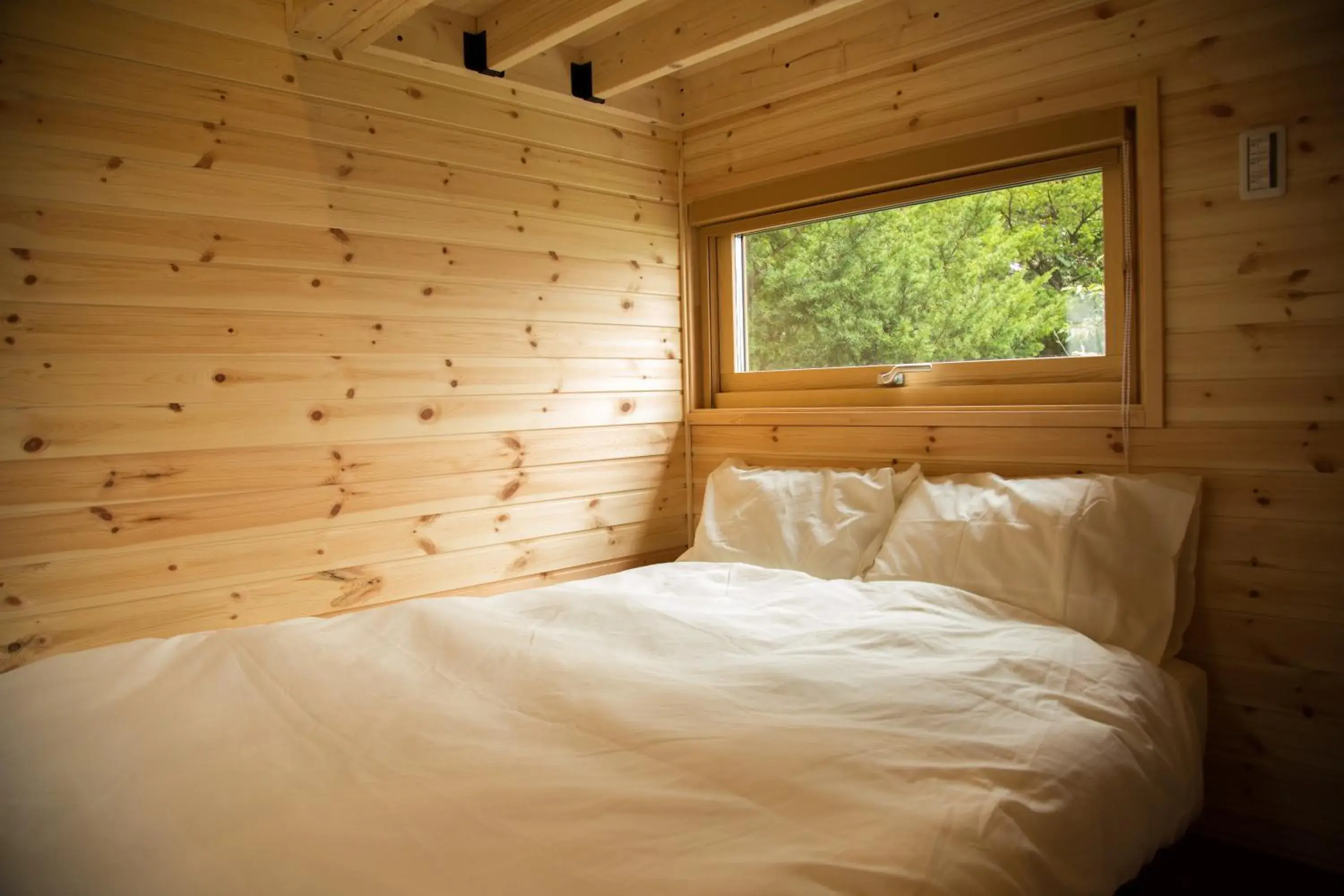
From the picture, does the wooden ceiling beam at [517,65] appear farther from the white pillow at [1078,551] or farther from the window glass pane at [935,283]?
→ the white pillow at [1078,551]

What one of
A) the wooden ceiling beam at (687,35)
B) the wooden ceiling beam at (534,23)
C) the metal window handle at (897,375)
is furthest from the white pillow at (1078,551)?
the wooden ceiling beam at (534,23)

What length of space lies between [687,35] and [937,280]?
104 centimetres

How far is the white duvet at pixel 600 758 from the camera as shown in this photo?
1022 millimetres

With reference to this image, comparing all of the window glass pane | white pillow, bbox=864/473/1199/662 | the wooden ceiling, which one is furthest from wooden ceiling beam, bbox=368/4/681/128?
white pillow, bbox=864/473/1199/662

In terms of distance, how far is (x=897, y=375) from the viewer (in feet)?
9.15

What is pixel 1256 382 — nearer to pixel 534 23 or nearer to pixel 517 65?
pixel 534 23

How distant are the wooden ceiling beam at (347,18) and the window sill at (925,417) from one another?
1.61m

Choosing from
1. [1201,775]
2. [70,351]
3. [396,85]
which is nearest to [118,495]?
[70,351]

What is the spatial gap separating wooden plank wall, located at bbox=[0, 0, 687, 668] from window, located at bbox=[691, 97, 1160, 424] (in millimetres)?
429

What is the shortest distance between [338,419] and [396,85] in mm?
969

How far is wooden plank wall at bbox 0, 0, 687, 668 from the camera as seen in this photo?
77.9 inches

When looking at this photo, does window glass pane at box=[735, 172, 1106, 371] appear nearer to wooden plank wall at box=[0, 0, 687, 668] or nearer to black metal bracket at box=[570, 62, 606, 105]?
wooden plank wall at box=[0, 0, 687, 668]

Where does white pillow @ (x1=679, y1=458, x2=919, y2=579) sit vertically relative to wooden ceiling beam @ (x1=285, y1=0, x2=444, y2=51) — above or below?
below

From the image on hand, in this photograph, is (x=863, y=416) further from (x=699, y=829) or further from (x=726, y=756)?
(x=699, y=829)
